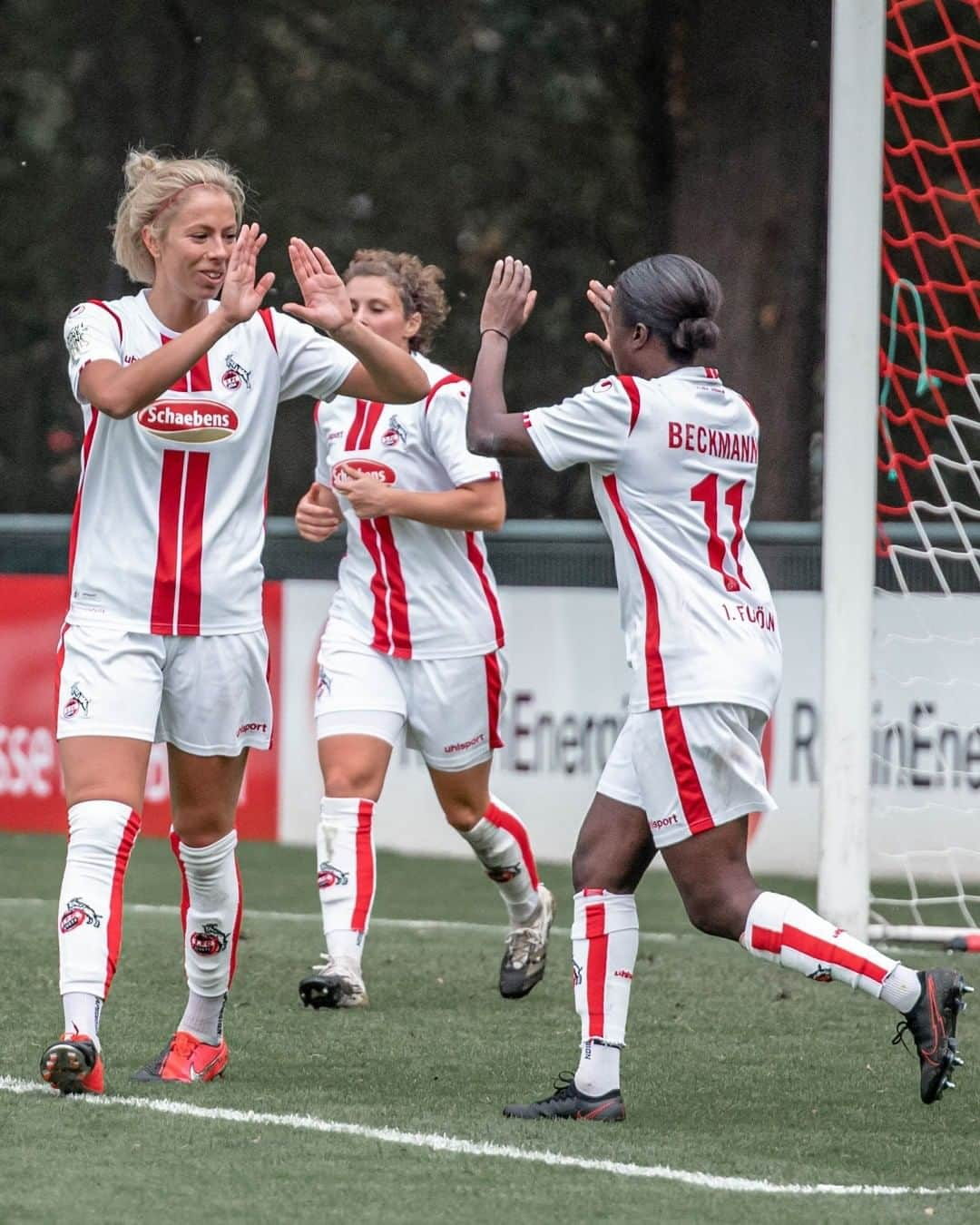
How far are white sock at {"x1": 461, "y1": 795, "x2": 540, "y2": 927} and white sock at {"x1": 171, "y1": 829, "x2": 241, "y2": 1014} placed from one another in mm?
1834

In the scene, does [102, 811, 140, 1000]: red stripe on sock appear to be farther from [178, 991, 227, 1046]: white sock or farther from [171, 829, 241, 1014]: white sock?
[178, 991, 227, 1046]: white sock

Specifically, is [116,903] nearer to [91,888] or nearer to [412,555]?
[91,888]

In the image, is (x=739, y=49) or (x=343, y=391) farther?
(x=739, y=49)

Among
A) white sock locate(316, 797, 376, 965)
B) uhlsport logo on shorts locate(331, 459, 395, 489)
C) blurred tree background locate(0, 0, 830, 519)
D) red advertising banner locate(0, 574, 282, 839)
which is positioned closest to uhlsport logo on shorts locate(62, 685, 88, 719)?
white sock locate(316, 797, 376, 965)

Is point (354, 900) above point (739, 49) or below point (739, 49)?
below

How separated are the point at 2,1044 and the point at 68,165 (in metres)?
9.84

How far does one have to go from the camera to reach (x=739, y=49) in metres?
12.1

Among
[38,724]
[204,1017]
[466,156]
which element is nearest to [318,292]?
[204,1017]

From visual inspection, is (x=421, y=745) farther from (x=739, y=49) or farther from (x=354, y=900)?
(x=739, y=49)

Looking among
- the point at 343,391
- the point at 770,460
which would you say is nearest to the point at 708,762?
the point at 343,391

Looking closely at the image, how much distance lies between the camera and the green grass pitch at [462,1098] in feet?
14.3

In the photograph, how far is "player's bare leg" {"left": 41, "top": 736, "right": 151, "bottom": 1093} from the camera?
507cm

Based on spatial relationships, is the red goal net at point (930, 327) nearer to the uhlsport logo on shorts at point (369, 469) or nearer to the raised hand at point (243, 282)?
the uhlsport logo on shorts at point (369, 469)

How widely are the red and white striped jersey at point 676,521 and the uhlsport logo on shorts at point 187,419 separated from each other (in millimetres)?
717
